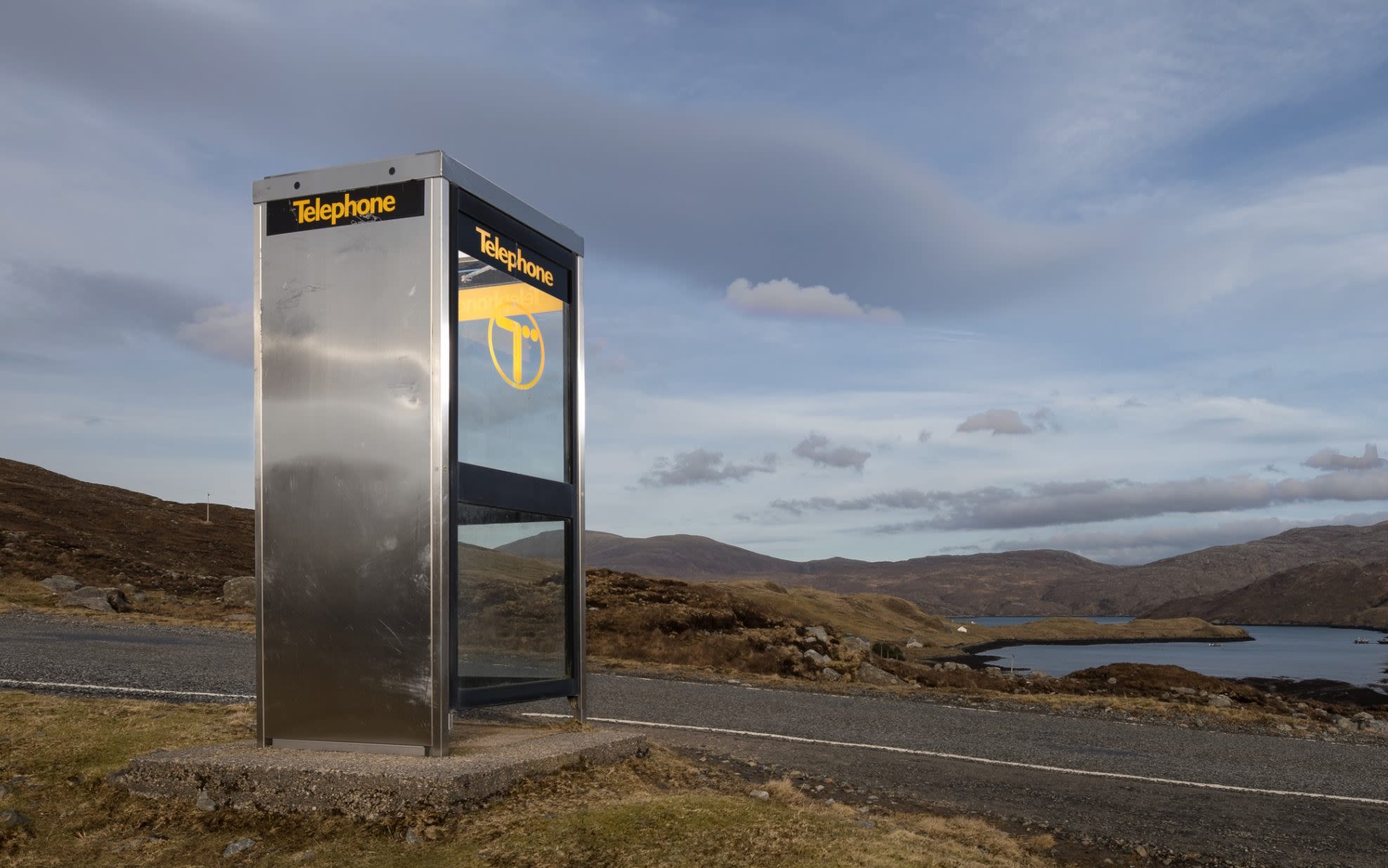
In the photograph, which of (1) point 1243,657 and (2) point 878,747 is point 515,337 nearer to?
(2) point 878,747

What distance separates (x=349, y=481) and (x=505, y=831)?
92.7 inches

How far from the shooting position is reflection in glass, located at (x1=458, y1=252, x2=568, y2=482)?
268 inches

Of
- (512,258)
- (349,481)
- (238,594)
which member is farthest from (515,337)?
(238,594)

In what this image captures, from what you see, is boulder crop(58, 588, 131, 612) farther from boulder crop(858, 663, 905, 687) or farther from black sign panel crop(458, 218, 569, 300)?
black sign panel crop(458, 218, 569, 300)

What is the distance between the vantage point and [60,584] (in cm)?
2855

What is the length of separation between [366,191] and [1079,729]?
11208 millimetres

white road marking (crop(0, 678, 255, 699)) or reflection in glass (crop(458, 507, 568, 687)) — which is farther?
white road marking (crop(0, 678, 255, 699))

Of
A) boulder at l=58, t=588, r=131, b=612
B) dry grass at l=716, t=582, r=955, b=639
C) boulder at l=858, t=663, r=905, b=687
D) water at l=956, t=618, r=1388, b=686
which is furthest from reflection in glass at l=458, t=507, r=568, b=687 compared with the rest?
water at l=956, t=618, r=1388, b=686

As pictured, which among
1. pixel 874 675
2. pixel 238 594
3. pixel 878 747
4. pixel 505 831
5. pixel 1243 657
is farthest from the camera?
pixel 1243 657

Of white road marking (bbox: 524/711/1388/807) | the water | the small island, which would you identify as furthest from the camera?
the small island

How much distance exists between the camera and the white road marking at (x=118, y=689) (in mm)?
11367

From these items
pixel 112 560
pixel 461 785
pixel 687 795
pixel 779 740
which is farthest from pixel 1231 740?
pixel 112 560

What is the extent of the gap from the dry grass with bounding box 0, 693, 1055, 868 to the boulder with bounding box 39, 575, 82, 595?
2498 centimetres

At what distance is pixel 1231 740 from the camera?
43.1 ft
